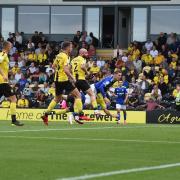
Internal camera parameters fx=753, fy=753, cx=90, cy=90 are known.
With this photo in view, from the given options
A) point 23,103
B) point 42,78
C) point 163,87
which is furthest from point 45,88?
point 163,87

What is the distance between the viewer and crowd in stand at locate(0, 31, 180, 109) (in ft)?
106

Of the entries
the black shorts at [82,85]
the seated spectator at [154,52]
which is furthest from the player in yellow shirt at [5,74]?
the seated spectator at [154,52]

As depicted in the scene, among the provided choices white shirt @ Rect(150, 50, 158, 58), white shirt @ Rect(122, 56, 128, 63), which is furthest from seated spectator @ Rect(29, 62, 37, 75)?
white shirt @ Rect(150, 50, 158, 58)

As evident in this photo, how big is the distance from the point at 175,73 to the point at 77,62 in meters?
12.0

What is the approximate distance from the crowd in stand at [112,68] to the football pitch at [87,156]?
1551 centimetres

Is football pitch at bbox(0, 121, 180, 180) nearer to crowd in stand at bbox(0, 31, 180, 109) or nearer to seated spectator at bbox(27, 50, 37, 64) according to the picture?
crowd in stand at bbox(0, 31, 180, 109)

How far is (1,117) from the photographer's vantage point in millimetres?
30875

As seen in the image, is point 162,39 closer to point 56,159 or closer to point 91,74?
point 91,74

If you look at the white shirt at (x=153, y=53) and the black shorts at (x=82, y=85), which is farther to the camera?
the white shirt at (x=153, y=53)

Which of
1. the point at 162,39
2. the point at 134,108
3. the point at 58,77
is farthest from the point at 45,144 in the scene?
the point at 162,39

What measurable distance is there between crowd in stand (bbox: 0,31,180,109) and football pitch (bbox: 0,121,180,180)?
50.9 feet

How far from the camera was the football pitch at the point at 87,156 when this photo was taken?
9328 mm

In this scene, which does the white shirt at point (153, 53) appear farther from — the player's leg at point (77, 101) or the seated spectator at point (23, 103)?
the player's leg at point (77, 101)

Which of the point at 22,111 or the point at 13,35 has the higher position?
the point at 13,35
